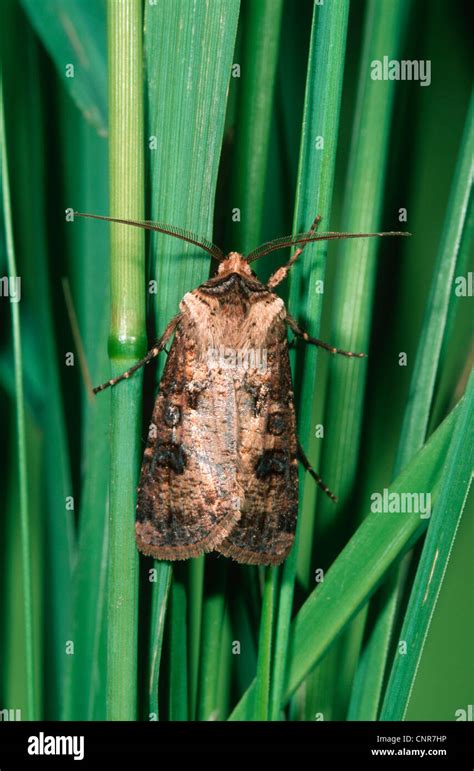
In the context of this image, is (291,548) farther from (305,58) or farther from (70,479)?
(305,58)

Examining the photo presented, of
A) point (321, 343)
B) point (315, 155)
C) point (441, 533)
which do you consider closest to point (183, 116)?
point (315, 155)

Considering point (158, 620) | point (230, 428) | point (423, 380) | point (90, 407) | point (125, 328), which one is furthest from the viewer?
point (90, 407)

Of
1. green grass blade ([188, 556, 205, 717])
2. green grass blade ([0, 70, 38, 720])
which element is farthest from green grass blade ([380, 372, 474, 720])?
green grass blade ([0, 70, 38, 720])

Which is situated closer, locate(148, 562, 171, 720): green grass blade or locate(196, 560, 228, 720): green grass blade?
locate(148, 562, 171, 720): green grass blade

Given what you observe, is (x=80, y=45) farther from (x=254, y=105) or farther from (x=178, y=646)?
(x=178, y=646)

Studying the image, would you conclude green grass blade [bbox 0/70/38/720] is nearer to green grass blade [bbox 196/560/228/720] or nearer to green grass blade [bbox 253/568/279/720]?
green grass blade [bbox 196/560/228/720]

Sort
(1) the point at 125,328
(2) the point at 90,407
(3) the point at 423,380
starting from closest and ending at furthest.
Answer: (1) the point at 125,328 < (3) the point at 423,380 < (2) the point at 90,407
